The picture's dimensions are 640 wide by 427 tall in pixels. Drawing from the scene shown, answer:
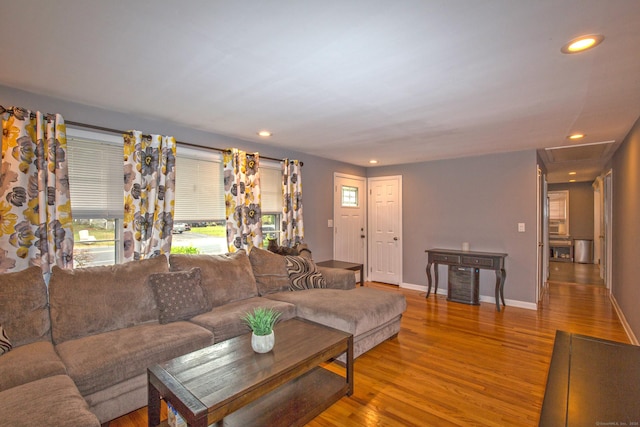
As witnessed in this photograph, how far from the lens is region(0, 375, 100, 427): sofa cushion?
134 cm

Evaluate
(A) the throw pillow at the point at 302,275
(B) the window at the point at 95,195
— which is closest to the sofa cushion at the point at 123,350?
(B) the window at the point at 95,195

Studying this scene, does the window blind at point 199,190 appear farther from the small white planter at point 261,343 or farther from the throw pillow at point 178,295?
the small white planter at point 261,343

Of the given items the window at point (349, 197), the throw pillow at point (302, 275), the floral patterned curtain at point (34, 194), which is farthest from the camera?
the window at point (349, 197)

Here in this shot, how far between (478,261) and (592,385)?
3652 millimetres

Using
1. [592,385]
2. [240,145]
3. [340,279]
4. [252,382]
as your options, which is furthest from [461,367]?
[240,145]

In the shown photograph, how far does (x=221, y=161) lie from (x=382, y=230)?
11.3 ft

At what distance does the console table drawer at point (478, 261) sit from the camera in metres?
4.53

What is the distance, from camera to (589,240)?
333 inches

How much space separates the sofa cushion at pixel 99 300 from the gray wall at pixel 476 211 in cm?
434

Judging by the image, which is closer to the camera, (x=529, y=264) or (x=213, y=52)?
(x=213, y=52)

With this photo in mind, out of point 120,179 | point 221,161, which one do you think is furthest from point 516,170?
point 120,179

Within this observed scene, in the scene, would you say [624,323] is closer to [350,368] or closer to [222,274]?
[350,368]

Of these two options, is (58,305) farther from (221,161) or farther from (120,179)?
(221,161)

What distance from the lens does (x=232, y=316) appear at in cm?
273
